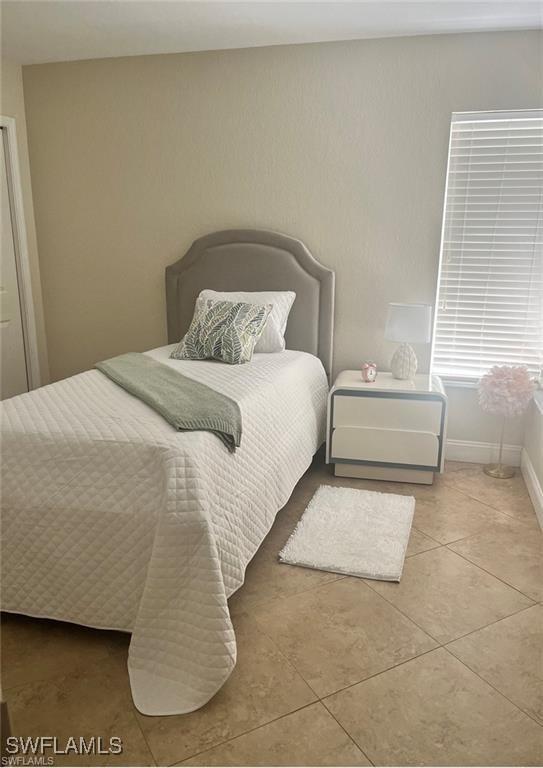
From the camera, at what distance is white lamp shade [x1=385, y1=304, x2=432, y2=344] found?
3.19 metres

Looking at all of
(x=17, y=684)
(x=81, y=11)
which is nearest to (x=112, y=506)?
(x=17, y=684)

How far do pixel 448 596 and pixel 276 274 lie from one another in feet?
7.05

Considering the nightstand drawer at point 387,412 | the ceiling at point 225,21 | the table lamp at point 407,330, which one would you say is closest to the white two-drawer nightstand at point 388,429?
the nightstand drawer at point 387,412

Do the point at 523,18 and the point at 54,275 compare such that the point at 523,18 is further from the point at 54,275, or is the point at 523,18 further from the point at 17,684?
the point at 17,684

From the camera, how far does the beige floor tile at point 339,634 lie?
5.85 feet

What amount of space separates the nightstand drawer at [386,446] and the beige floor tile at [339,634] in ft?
3.42

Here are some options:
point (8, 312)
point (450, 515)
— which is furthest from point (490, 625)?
point (8, 312)

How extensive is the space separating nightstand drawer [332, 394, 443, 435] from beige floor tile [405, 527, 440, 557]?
0.66 metres

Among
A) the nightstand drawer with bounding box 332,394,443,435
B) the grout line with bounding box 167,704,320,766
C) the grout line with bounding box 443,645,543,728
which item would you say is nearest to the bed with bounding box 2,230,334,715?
the grout line with bounding box 167,704,320,766

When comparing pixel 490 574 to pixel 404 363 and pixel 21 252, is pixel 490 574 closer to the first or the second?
pixel 404 363

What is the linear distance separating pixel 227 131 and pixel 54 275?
1.61m

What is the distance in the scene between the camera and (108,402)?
88.2 inches

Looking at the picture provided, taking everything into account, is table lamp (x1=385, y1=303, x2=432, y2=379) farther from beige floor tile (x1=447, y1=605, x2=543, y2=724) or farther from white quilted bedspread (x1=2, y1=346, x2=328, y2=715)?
beige floor tile (x1=447, y1=605, x2=543, y2=724)

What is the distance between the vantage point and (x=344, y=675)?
1.76 m
